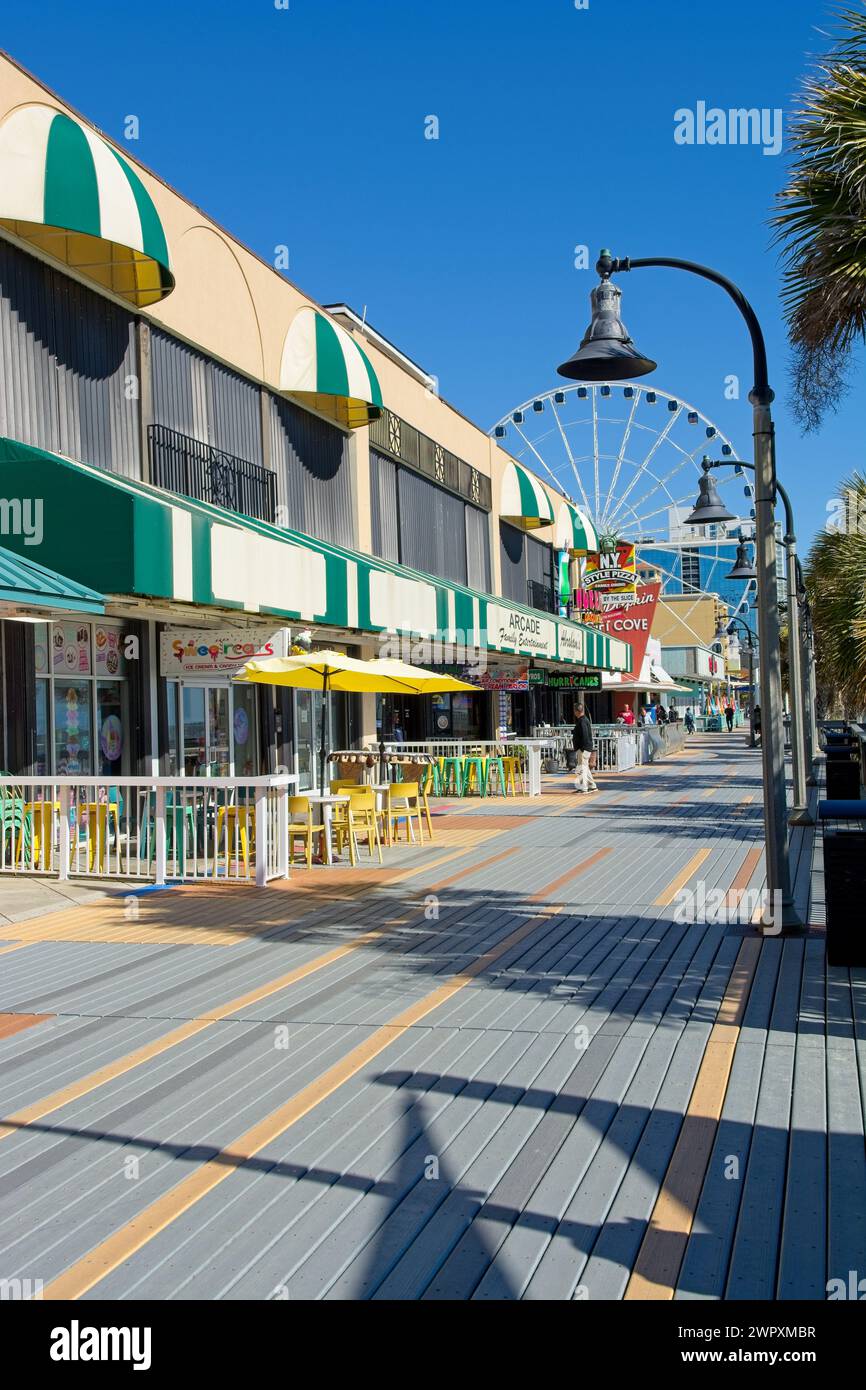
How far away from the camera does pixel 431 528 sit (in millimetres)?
28188

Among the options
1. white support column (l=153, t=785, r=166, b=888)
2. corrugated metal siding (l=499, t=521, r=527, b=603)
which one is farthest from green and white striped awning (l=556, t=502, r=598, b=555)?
white support column (l=153, t=785, r=166, b=888)

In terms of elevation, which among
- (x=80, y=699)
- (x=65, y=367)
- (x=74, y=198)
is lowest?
(x=80, y=699)

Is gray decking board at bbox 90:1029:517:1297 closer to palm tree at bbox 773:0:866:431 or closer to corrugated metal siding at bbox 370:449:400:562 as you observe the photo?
palm tree at bbox 773:0:866:431

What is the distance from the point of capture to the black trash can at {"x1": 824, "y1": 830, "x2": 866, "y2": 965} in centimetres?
746

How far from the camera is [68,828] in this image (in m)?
11.9

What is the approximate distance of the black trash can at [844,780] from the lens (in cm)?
1681

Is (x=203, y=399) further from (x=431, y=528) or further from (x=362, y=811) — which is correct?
(x=431, y=528)

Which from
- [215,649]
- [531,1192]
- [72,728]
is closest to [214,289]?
[215,649]

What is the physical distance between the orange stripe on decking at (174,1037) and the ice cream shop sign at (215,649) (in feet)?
17.6

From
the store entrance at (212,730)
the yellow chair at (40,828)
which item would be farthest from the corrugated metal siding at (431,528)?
the yellow chair at (40,828)

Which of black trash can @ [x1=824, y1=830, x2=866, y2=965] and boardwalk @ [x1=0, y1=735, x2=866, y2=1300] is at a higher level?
black trash can @ [x1=824, y1=830, x2=866, y2=965]

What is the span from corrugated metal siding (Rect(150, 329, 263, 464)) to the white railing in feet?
19.6

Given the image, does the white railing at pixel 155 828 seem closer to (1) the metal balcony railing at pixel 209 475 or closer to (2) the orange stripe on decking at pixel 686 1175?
(1) the metal balcony railing at pixel 209 475

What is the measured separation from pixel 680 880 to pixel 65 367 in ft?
29.8
